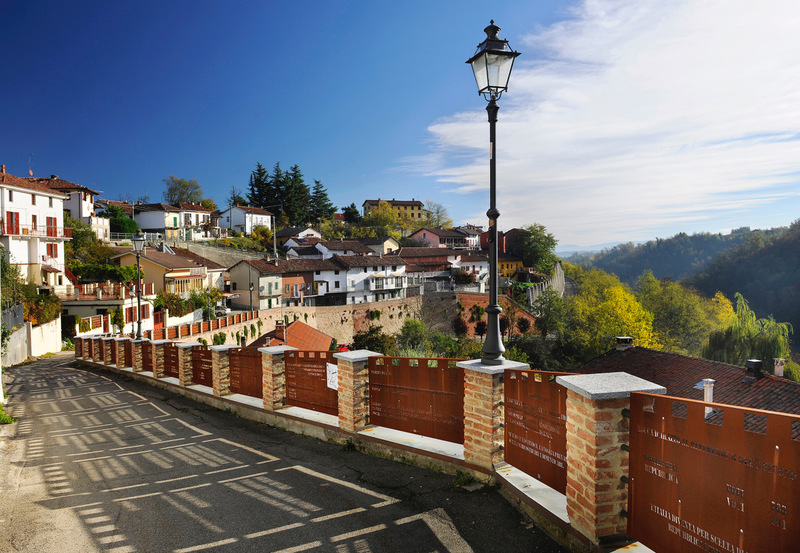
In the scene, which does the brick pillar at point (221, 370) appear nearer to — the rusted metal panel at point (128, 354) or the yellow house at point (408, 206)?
the rusted metal panel at point (128, 354)

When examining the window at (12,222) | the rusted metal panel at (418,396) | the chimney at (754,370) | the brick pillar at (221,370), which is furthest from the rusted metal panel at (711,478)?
the window at (12,222)

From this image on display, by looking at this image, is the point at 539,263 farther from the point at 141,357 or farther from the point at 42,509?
the point at 42,509

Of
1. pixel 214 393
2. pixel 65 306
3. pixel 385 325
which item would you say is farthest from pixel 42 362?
pixel 385 325

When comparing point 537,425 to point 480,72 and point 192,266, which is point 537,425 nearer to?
point 480,72

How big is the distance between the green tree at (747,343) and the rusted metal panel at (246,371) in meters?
36.6

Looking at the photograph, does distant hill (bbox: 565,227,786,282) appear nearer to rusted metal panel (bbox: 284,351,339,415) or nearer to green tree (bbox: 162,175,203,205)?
green tree (bbox: 162,175,203,205)

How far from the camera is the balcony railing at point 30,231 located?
33469 millimetres

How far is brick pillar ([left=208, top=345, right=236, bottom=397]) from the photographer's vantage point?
11.2 m

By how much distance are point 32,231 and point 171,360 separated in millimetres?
29501

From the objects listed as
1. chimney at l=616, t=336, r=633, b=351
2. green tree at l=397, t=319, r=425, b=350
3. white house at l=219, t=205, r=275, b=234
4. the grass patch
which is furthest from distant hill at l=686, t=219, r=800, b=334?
the grass patch

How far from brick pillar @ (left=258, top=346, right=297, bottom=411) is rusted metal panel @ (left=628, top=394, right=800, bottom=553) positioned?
6989 millimetres

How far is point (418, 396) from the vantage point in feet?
22.3

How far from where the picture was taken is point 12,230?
111 ft

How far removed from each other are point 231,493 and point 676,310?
63807mm
